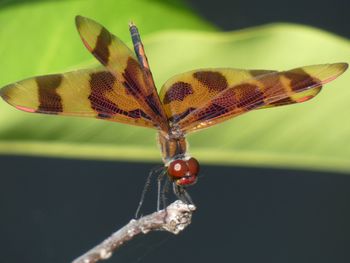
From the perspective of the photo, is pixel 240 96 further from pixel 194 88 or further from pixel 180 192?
pixel 180 192

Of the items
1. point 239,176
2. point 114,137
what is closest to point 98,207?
point 239,176

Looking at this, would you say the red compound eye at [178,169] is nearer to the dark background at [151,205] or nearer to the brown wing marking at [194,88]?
the brown wing marking at [194,88]

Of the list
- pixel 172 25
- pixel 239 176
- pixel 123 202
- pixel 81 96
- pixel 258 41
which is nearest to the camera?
pixel 258 41

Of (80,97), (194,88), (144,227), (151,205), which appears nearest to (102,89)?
(80,97)

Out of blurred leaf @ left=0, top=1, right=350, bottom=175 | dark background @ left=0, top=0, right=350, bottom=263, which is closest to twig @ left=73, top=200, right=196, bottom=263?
blurred leaf @ left=0, top=1, right=350, bottom=175

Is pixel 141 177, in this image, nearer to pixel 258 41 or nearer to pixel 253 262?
pixel 253 262

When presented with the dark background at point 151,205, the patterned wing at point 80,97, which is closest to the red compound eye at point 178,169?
the patterned wing at point 80,97
